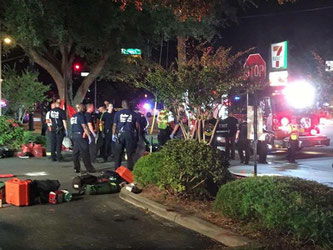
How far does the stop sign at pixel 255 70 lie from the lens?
29.7 feet

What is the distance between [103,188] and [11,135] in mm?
7915

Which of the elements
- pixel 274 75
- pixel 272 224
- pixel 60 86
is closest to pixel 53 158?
pixel 60 86

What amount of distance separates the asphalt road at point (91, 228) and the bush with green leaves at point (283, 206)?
2.22 feet

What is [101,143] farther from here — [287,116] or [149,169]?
[287,116]

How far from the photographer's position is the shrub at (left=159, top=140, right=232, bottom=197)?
7.89 m

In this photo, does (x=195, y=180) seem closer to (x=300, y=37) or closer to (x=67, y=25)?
(x=67, y=25)

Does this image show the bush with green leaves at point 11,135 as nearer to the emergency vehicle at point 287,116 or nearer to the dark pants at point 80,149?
the dark pants at point 80,149

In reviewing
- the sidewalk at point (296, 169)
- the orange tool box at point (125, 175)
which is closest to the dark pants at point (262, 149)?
the sidewalk at point (296, 169)

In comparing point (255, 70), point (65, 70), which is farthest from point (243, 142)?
point (65, 70)

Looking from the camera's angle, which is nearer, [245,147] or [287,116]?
[245,147]

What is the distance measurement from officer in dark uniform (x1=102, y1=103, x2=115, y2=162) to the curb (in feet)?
15.8

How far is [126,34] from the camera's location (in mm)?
18609

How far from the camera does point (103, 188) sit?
9.23 meters

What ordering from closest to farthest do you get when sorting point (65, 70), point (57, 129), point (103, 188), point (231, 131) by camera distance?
point (103, 188), point (57, 129), point (231, 131), point (65, 70)
